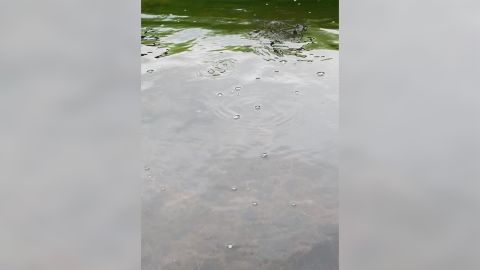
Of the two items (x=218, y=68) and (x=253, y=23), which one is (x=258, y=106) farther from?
(x=253, y=23)

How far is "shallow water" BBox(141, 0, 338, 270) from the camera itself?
1695 millimetres

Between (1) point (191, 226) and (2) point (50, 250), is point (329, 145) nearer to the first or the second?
(1) point (191, 226)

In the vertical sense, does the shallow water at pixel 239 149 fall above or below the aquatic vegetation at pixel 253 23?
below

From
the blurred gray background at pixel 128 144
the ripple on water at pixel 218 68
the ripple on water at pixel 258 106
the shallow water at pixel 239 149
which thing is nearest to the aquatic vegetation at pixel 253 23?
the shallow water at pixel 239 149

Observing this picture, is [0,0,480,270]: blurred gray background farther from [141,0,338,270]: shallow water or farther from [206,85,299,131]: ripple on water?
[206,85,299,131]: ripple on water

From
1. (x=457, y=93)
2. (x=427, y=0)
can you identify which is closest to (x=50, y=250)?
(x=457, y=93)

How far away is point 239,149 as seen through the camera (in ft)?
7.03

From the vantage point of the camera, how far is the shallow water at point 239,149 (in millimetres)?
1695

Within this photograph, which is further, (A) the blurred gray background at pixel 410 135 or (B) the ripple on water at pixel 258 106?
(B) the ripple on water at pixel 258 106

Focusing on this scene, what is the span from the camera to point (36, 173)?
146 centimetres

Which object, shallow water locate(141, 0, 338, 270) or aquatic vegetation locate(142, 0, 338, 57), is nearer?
shallow water locate(141, 0, 338, 270)

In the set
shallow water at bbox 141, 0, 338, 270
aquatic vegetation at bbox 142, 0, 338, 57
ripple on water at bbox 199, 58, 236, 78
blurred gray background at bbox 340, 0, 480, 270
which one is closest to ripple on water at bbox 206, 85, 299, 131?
shallow water at bbox 141, 0, 338, 270

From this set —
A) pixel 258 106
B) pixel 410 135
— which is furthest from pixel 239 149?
pixel 410 135

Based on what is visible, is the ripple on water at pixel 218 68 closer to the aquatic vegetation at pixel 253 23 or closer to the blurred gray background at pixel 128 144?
the aquatic vegetation at pixel 253 23
